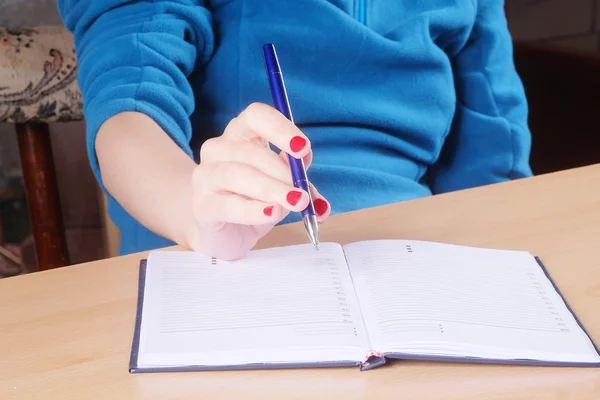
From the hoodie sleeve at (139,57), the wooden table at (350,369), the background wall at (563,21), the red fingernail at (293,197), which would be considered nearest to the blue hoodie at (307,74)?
the hoodie sleeve at (139,57)

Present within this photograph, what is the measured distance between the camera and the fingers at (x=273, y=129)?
491mm

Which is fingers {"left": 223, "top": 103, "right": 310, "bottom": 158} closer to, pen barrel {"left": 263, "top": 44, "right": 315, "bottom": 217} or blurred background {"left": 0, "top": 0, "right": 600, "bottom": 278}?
pen barrel {"left": 263, "top": 44, "right": 315, "bottom": 217}

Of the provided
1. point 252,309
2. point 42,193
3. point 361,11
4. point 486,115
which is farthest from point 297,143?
point 42,193

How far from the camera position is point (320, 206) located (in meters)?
0.53

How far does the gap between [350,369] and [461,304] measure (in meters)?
0.11

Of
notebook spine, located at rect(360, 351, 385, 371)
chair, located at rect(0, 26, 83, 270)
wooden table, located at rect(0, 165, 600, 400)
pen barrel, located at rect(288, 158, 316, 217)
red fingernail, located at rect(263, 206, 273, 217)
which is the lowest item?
chair, located at rect(0, 26, 83, 270)

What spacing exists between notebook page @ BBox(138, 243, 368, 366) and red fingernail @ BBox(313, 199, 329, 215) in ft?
0.18

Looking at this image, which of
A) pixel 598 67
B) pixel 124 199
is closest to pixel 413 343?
pixel 124 199

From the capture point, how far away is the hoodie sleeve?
2.34 feet

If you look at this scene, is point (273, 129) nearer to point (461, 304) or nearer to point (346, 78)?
point (461, 304)

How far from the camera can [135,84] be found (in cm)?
71

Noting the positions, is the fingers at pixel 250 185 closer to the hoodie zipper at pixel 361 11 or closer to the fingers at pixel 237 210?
the fingers at pixel 237 210

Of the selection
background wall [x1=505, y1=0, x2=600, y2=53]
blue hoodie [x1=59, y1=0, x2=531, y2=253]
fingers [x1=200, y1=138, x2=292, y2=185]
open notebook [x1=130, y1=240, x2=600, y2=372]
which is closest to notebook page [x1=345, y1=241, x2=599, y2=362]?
open notebook [x1=130, y1=240, x2=600, y2=372]

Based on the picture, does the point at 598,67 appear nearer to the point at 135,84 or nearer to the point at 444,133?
the point at 444,133
